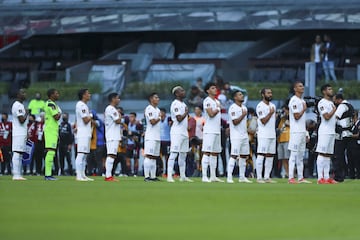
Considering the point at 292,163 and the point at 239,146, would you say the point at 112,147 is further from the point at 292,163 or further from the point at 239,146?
the point at 292,163

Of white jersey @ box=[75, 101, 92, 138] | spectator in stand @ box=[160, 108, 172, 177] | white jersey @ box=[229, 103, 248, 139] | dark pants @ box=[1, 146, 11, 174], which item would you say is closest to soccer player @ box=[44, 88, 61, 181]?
white jersey @ box=[75, 101, 92, 138]

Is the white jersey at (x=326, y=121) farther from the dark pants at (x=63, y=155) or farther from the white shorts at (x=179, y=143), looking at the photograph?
the dark pants at (x=63, y=155)

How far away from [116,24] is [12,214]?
3385cm

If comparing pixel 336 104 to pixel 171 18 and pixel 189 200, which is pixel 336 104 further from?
pixel 171 18

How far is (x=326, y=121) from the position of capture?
86.3ft

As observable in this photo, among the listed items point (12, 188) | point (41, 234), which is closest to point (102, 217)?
point (41, 234)

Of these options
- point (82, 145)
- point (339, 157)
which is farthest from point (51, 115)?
point (339, 157)

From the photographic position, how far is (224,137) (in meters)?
34.2

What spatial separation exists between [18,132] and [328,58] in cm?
1668

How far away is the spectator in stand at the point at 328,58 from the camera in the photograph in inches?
1473

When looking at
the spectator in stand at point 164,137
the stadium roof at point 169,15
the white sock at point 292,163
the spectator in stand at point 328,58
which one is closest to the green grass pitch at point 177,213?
the white sock at point 292,163

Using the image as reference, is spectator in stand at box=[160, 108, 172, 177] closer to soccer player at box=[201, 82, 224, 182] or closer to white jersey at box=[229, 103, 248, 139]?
soccer player at box=[201, 82, 224, 182]

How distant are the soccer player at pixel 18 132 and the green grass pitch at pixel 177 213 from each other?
5190 millimetres

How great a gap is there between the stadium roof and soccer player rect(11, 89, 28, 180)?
19439mm
